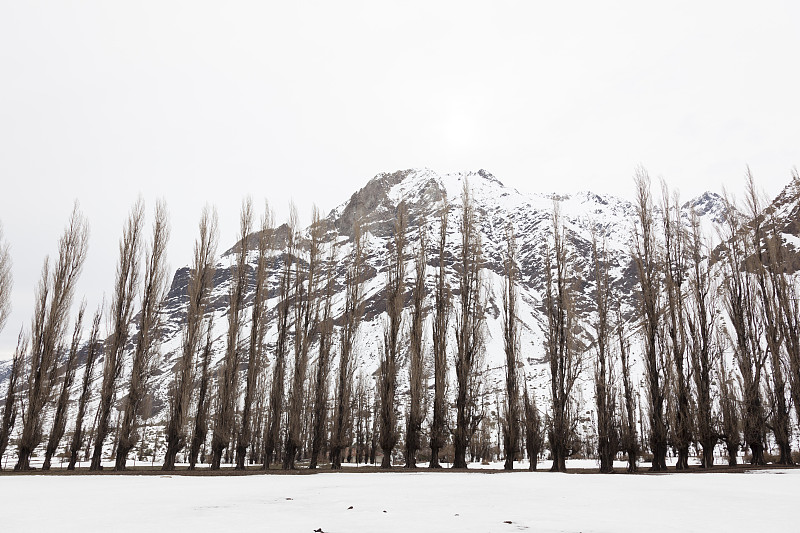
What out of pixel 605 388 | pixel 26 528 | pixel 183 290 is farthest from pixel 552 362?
pixel 183 290

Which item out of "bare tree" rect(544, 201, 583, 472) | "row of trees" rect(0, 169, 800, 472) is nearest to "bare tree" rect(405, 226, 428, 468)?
"row of trees" rect(0, 169, 800, 472)

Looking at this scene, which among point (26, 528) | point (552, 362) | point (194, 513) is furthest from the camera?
point (552, 362)

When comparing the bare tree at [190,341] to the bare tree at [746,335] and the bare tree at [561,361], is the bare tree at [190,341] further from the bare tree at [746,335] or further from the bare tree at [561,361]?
the bare tree at [746,335]

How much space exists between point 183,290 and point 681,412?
672ft

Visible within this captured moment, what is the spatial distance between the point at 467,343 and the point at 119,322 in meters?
17.2

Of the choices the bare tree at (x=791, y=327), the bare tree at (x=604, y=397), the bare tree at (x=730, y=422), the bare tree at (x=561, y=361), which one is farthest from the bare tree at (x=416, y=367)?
the bare tree at (x=791, y=327)

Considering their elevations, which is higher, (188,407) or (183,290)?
(183,290)

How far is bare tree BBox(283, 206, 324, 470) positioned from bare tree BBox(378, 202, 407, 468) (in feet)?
12.7

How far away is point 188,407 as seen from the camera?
70.7ft

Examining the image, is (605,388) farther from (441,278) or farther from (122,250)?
(122,250)

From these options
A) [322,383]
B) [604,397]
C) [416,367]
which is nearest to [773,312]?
[604,397]

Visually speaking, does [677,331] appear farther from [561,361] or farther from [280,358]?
[280,358]

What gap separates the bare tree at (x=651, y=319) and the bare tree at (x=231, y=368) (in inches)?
740

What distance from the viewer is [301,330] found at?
24953 mm
